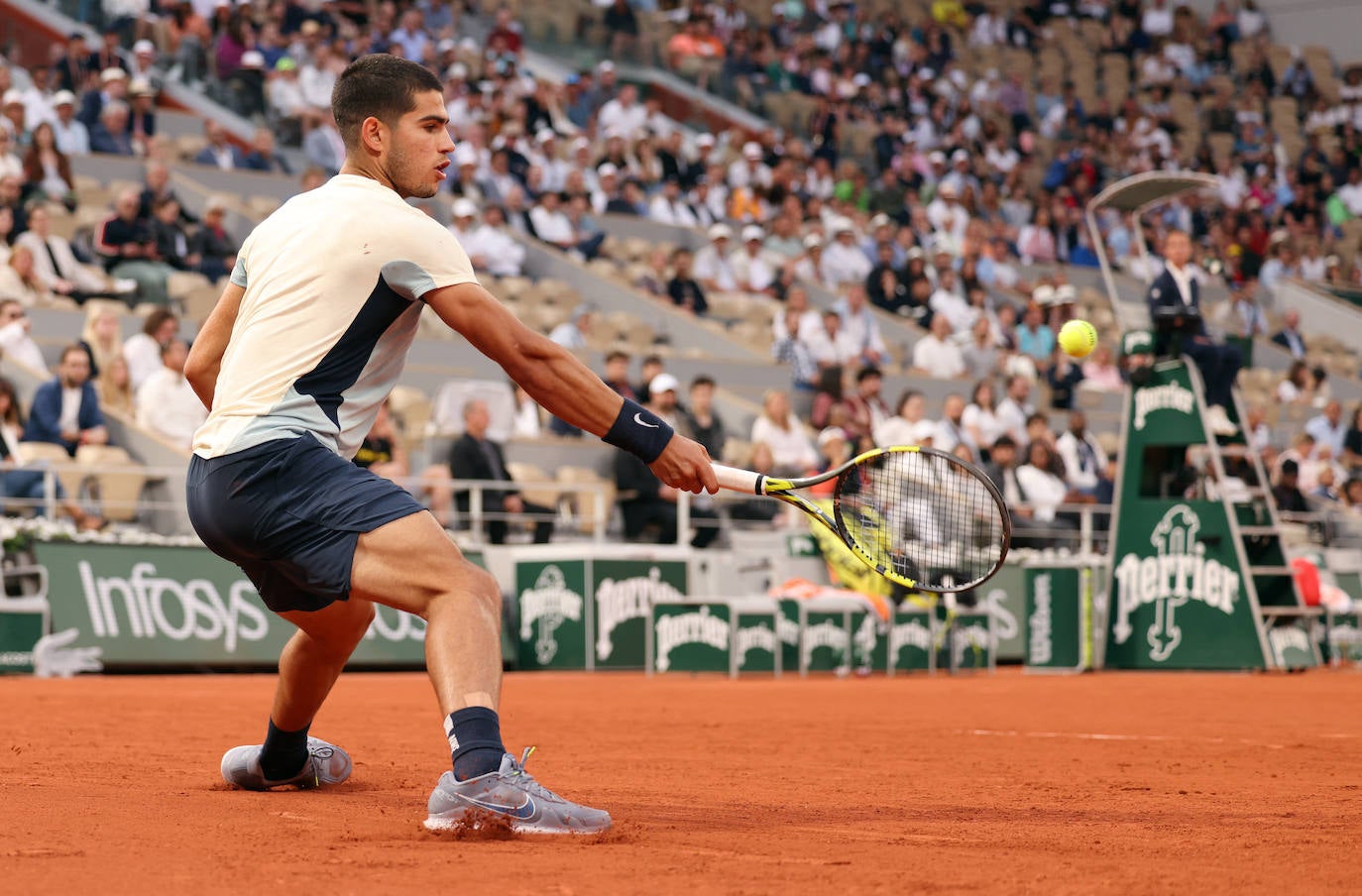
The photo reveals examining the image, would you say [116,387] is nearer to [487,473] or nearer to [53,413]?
[53,413]

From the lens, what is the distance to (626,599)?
51.0ft

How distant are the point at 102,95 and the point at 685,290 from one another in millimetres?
7081

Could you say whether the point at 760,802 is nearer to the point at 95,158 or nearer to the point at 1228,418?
the point at 1228,418

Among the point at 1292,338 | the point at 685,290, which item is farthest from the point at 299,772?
the point at 1292,338

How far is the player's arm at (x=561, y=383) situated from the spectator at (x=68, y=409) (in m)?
10.1

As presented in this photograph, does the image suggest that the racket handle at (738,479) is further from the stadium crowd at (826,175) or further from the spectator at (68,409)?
the spectator at (68,409)

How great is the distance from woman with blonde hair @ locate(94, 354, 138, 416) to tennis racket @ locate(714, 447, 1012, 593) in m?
10.3

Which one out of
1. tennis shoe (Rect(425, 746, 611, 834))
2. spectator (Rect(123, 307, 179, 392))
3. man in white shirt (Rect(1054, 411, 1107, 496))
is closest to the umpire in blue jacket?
man in white shirt (Rect(1054, 411, 1107, 496))

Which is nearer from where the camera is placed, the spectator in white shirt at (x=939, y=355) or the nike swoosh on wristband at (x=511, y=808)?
the nike swoosh on wristband at (x=511, y=808)

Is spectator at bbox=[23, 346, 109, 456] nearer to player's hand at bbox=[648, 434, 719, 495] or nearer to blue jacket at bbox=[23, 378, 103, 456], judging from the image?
blue jacket at bbox=[23, 378, 103, 456]

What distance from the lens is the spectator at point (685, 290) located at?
870 inches

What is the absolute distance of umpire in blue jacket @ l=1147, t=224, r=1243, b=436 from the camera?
14.8m

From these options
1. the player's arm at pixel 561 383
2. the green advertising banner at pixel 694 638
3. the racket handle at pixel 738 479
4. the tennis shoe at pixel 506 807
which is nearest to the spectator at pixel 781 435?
the green advertising banner at pixel 694 638

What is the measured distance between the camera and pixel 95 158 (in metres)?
19.4
